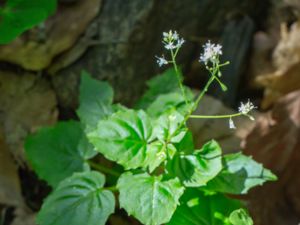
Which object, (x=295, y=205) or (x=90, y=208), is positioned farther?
(x=295, y=205)

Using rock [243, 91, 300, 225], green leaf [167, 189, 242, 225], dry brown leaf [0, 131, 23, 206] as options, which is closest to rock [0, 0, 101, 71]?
dry brown leaf [0, 131, 23, 206]

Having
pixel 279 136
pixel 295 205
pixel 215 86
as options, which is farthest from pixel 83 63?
pixel 295 205

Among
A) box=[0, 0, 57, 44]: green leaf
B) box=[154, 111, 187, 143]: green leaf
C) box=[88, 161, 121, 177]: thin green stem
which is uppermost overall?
box=[0, 0, 57, 44]: green leaf

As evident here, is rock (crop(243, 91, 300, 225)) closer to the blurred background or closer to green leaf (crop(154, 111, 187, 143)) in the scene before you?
the blurred background

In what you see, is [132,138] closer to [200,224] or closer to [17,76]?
[200,224]

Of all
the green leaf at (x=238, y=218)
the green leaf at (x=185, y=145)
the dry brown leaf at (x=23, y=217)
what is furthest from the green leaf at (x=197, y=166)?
the dry brown leaf at (x=23, y=217)

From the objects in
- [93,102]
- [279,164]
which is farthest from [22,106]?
[279,164]
